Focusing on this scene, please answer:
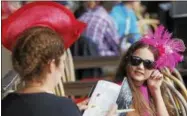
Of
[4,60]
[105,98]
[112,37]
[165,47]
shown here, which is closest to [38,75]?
[105,98]

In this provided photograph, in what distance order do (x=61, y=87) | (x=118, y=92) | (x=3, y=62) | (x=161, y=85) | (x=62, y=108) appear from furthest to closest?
(x=3, y=62) → (x=61, y=87) → (x=161, y=85) → (x=118, y=92) → (x=62, y=108)

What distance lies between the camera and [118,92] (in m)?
2.35

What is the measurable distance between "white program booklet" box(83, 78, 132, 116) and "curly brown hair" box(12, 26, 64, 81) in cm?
34

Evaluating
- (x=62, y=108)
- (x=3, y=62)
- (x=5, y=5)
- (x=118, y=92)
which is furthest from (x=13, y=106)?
(x=5, y=5)

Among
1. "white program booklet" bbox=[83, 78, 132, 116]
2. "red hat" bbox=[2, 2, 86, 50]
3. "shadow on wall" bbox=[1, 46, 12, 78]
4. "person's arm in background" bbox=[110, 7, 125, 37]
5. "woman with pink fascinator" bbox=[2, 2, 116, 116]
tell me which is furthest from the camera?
"person's arm in background" bbox=[110, 7, 125, 37]

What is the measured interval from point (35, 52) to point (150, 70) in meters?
0.85

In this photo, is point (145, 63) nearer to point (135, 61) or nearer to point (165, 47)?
point (135, 61)

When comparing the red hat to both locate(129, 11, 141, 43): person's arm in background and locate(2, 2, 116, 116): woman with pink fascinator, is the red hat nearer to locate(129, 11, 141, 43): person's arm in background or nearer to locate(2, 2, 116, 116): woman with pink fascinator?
locate(2, 2, 116, 116): woman with pink fascinator

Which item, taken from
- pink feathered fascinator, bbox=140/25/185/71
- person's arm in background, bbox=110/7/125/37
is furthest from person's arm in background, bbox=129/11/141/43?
pink feathered fascinator, bbox=140/25/185/71

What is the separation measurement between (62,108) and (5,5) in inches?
140

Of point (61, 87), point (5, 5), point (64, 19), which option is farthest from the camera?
point (5, 5)


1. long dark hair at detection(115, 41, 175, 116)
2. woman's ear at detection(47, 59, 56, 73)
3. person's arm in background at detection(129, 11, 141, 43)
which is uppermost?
person's arm in background at detection(129, 11, 141, 43)

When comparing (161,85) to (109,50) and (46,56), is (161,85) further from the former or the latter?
(109,50)

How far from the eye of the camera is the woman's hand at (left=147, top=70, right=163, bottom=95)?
2.75m
